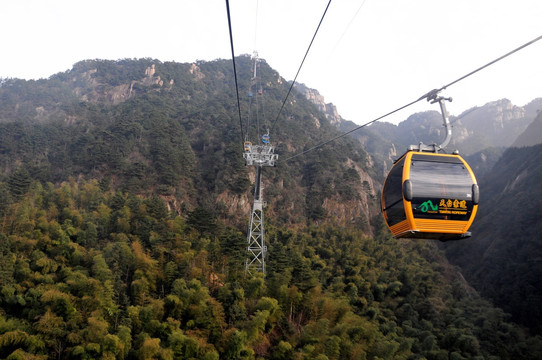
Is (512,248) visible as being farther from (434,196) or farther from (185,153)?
(434,196)

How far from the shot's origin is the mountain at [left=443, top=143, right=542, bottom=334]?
36000 mm

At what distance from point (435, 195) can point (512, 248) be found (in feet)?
157

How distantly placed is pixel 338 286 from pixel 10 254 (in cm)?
2185

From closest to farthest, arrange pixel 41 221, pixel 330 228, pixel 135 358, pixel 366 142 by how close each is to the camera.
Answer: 1. pixel 135 358
2. pixel 41 221
3. pixel 330 228
4. pixel 366 142

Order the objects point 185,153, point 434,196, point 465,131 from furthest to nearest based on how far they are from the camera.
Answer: point 465,131
point 185,153
point 434,196

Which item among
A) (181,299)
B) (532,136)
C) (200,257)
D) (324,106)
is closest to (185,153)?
(200,257)

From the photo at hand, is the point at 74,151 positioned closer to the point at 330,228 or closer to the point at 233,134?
the point at 233,134

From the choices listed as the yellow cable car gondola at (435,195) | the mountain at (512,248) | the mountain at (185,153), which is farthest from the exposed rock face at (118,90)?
the yellow cable car gondola at (435,195)

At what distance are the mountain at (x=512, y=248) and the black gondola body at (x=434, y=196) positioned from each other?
36.3 meters

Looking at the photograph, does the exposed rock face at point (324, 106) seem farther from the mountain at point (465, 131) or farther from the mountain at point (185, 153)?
the mountain at point (185, 153)

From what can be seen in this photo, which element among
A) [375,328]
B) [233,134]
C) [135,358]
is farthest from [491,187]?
[135,358]

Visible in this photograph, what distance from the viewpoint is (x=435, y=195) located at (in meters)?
6.15

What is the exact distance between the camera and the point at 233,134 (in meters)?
45.3

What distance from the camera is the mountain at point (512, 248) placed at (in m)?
36.0
